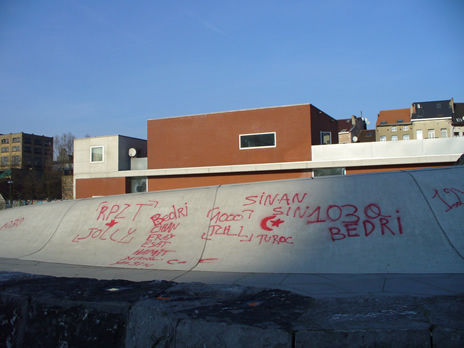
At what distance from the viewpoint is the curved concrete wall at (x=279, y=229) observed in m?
7.69

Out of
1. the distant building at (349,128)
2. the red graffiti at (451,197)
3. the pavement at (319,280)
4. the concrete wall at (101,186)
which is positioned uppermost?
the distant building at (349,128)

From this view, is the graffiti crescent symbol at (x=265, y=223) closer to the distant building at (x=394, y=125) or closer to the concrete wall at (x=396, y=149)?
the concrete wall at (x=396, y=149)

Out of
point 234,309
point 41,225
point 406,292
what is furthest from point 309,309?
point 41,225

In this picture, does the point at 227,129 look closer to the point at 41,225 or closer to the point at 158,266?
the point at 41,225

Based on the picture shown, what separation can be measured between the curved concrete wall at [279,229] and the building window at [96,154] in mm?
20912

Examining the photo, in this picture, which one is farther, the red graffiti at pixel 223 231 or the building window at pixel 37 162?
the building window at pixel 37 162

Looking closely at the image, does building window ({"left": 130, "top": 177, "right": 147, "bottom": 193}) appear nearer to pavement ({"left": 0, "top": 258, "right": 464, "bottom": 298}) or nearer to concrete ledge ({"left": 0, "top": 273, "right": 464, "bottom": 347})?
pavement ({"left": 0, "top": 258, "right": 464, "bottom": 298})

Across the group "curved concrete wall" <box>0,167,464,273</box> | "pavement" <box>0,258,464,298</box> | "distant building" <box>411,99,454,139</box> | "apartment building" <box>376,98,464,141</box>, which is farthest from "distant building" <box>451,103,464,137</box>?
"pavement" <box>0,258,464,298</box>

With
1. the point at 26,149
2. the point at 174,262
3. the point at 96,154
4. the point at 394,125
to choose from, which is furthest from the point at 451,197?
the point at 26,149

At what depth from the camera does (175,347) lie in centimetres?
311

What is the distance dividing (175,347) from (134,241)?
727 centimetres

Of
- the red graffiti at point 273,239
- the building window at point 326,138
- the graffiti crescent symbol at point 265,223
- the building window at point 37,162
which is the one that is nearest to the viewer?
the red graffiti at point 273,239

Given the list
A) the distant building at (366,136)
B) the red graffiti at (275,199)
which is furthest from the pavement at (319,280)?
the distant building at (366,136)

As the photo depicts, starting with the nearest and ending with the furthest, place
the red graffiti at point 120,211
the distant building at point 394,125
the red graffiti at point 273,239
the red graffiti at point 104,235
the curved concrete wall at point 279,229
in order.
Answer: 1. the curved concrete wall at point 279,229
2. the red graffiti at point 273,239
3. the red graffiti at point 104,235
4. the red graffiti at point 120,211
5. the distant building at point 394,125
